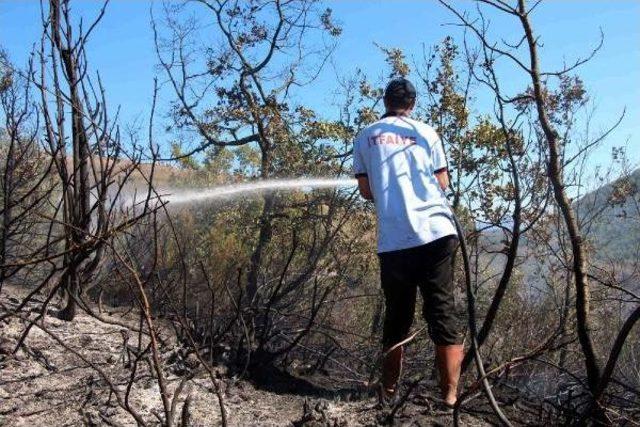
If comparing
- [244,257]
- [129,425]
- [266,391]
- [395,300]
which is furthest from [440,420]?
[244,257]

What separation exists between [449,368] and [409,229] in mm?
684

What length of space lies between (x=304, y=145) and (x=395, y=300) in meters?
7.84

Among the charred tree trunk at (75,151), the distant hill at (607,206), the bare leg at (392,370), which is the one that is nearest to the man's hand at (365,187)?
the bare leg at (392,370)

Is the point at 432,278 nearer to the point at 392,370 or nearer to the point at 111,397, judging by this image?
the point at 392,370

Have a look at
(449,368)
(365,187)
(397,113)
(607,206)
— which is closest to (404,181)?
(365,187)

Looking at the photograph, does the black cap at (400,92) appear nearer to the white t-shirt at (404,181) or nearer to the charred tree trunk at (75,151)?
the white t-shirt at (404,181)

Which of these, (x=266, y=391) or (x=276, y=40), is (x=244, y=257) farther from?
(x=266, y=391)

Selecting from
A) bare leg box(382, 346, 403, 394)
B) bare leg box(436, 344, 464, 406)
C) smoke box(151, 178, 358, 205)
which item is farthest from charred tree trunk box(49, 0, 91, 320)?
smoke box(151, 178, 358, 205)

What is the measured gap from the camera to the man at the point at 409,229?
9.18 ft

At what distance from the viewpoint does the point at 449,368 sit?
275 centimetres

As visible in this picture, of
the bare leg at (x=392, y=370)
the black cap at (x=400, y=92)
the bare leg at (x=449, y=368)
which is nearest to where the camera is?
the bare leg at (x=449, y=368)

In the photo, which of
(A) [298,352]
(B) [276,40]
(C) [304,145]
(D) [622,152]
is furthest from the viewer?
(D) [622,152]

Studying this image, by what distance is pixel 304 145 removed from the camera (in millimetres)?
10609

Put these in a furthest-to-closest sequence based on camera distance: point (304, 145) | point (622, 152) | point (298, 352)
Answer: point (622, 152) → point (304, 145) → point (298, 352)
